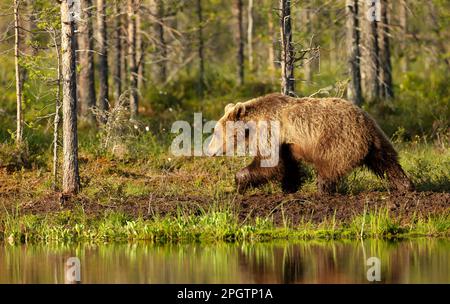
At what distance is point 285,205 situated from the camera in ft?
48.1

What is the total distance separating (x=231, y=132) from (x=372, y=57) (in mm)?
9043

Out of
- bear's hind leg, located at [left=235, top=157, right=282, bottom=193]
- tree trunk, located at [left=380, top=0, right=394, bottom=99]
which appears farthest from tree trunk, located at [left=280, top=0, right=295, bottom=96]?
tree trunk, located at [left=380, top=0, right=394, bottom=99]

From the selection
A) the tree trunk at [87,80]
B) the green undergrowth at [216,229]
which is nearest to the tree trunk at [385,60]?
the tree trunk at [87,80]

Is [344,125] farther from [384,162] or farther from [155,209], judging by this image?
[155,209]

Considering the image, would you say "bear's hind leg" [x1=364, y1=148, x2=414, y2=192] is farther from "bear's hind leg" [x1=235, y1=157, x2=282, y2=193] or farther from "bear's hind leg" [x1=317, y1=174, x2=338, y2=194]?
"bear's hind leg" [x1=235, y1=157, x2=282, y2=193]

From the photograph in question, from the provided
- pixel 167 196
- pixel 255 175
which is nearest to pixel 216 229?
pixel 255 175

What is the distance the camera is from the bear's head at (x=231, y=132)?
15.6 meters

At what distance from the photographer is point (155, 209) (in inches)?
569

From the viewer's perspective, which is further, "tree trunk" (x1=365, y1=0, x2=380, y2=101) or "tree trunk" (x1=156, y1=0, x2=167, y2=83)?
"tree trunk" (x1=156, y1=0, x2=167, y2=83)

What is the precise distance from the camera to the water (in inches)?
418

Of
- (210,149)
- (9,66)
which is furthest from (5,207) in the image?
(9,66)

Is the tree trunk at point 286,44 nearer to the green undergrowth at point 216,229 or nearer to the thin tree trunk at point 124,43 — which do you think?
the green undergrowth at point 216,229
